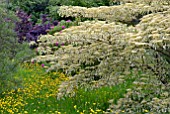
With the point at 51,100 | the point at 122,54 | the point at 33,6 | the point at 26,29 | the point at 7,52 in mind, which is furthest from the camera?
the point at 33,6

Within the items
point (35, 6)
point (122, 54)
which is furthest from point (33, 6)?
point (122, 54)

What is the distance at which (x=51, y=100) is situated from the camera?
6555mm

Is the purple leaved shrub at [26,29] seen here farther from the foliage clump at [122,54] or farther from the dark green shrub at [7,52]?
the foliage clump at [122,54]

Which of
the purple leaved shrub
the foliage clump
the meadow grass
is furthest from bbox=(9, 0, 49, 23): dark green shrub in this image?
the foliage clump

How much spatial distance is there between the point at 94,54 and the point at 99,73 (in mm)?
Result: 238

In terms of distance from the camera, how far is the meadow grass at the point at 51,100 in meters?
5.96

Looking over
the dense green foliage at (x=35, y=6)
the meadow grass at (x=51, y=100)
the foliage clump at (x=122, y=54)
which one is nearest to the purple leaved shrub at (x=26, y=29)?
the dense green foliage at (x=35, y=6)

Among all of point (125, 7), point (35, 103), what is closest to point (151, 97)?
point (125, 7)

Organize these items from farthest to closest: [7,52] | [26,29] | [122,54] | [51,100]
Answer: [26,29], [7,52], [51,100], [122,54]

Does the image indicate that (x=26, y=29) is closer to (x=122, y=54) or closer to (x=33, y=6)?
(x=33, y=6)

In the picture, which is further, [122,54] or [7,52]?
[7,52]

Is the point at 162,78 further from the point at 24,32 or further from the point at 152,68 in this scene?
the point at 24,32

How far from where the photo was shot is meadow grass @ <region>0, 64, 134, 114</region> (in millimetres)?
5957

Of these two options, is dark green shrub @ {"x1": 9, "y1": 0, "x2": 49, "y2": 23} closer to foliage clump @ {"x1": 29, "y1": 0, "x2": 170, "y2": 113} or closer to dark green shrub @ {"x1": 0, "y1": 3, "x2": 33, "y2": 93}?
dark green shrub @ {"x1": 0, "y1": 3, "x2": 33, "y2": 93}
